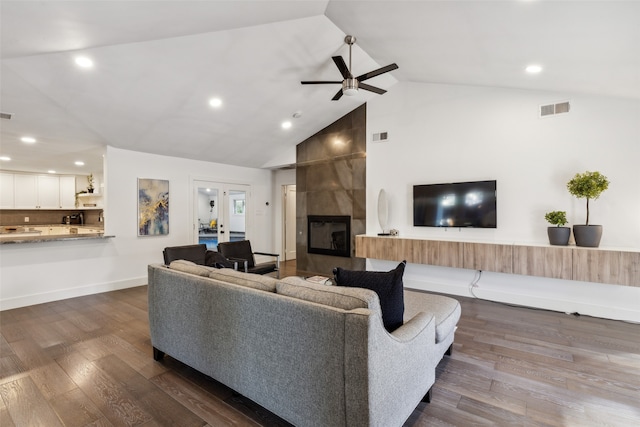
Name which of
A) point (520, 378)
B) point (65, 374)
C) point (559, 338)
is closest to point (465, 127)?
point (559, 338)

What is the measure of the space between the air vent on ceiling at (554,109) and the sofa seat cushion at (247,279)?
4370mm

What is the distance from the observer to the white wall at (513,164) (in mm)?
3697

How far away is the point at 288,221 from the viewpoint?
8258mm

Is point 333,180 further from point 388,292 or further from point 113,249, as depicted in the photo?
point 388,292

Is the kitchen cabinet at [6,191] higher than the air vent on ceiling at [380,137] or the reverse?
the reverse

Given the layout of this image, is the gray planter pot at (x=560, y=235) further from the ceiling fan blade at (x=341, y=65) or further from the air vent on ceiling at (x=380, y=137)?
the ceiling fan blade at (x=341, y=65)

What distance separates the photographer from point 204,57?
3.57 meters

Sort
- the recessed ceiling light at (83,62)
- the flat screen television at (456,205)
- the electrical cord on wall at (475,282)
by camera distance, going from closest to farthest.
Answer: the recessed ceiling light at (83,62) → the flat screen television at (456,205) → the electrical cord on wall at (475,282)

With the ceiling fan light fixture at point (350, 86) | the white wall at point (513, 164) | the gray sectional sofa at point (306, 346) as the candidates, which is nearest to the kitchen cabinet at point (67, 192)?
the gray sectional sofa at point (306, 346)

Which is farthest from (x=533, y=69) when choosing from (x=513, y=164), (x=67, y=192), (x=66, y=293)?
(x=67, y=192)

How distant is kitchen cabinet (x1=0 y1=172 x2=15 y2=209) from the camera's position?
265 inches

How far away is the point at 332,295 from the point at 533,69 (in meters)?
3.66

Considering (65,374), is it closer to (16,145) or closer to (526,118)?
(16,145)

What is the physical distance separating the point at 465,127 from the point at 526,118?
80 cm
